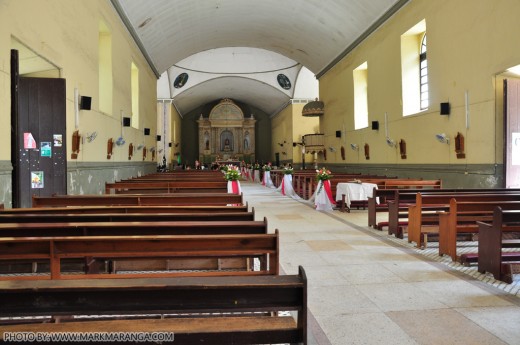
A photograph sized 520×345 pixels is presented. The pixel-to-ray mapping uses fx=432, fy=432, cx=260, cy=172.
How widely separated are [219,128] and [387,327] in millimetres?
32165

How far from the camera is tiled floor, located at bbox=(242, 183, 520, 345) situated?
9.46ft

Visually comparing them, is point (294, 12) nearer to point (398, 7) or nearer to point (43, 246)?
point (398, 7)

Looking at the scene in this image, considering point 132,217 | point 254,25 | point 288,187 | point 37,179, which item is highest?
point 254,25

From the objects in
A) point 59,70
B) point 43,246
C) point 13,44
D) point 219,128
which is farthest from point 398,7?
point 219,128

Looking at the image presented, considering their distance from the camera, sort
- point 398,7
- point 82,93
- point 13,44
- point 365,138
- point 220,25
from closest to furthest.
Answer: point 13,44, point 82,93, point 398,7, point 365,138, point 220,25

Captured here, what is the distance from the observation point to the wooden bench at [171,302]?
1.58m

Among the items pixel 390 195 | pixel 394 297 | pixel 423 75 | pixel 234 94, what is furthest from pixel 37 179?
pixel 234 94

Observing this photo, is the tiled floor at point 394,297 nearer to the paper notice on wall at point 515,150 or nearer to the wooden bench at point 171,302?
the wooden bench at point 171,302

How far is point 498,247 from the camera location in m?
4.20

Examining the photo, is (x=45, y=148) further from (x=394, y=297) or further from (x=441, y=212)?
(x=441, y=212)

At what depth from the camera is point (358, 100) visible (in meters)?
15.6

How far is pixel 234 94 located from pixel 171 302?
3168 cm

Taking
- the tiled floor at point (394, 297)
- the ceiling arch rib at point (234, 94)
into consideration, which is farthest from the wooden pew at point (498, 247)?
the ceiling arch rib at point (234, 94)

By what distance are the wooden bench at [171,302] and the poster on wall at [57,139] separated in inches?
240
